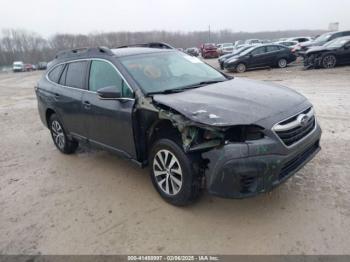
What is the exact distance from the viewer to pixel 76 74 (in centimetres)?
467

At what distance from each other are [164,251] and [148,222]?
505 millimetres

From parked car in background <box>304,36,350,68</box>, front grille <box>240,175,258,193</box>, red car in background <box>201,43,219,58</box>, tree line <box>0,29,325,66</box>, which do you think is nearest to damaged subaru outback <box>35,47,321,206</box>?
front grille <box>240,175,258,193</box>

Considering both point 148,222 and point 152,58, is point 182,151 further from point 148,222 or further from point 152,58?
point 152,58

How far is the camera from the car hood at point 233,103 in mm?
2859

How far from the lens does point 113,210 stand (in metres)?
3.54

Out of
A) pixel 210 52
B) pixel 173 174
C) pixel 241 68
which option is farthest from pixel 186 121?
pixel 210 52

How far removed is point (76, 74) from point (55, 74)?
3.00 feet

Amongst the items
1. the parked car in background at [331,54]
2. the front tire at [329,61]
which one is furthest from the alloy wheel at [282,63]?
the front tire at [329,61]

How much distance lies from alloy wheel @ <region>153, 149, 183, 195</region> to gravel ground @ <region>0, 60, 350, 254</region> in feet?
0.78

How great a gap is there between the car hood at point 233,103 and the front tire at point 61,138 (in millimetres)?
2625

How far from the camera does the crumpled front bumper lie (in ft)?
9.02

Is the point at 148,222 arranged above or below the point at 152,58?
below

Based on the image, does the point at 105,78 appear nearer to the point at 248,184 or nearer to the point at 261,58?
the point at 248,184

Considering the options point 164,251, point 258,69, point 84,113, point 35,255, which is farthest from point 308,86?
point 35,255
